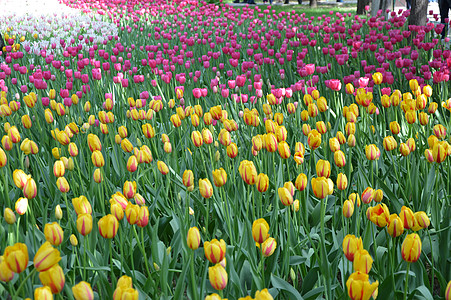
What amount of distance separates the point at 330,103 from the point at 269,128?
6.07ft

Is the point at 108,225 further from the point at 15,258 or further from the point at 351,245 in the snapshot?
the point at 351,245

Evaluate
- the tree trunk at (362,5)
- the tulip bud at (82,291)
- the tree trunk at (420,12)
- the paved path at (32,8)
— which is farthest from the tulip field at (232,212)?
the tree trunk at (362,5)

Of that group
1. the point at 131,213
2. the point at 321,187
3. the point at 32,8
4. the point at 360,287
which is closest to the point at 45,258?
the point at 131,213

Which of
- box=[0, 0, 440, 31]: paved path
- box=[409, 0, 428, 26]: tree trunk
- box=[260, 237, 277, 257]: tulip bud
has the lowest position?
box=[260, 237, 277, 257]: tulip bud

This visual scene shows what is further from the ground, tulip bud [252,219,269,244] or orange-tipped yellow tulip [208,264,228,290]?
tulip bud [252,219,269,244]

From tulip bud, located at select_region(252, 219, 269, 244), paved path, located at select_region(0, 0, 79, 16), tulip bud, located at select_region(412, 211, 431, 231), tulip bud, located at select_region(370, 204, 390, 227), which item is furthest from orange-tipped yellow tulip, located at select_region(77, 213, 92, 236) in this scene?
paved path, located at select_region(0, 0, 79, 16)

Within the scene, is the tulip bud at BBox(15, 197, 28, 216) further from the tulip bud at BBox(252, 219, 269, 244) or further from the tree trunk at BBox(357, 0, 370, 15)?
the tree trunk at BBox(357, 0, 370, 15)

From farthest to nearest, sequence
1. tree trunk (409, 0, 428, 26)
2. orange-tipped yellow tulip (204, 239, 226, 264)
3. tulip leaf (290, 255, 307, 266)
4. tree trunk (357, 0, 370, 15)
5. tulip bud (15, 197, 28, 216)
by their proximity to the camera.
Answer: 1. tree trunk (357, 0, 370, 15)
2. tree trunk (409, 0, 428, 26)
3. tulip leaf (290, 255, 307, 266)
4. tulip bud (15, 197, 28, 216)
5. orange-tipped yellow tulip (204, 239, 226, 264)

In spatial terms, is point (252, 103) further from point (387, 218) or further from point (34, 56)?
point (34, 56)

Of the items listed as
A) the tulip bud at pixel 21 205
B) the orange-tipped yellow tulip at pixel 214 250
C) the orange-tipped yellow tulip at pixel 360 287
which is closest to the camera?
the orange-tipped yellow tulip at pixel 360 287

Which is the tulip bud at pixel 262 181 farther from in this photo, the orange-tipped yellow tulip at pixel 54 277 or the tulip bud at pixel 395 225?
the orange-tipped yellow tulip at pixel 54 277

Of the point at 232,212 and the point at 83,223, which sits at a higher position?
the point at 83,223

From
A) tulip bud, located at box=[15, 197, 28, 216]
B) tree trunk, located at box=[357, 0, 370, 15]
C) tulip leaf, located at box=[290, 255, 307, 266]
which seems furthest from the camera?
tree trunk, located at box=[357, 0, 370, 15]

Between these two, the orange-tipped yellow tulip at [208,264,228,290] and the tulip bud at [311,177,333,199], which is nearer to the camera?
the orange-tipped yellow tulip at [208,264,228,290]
